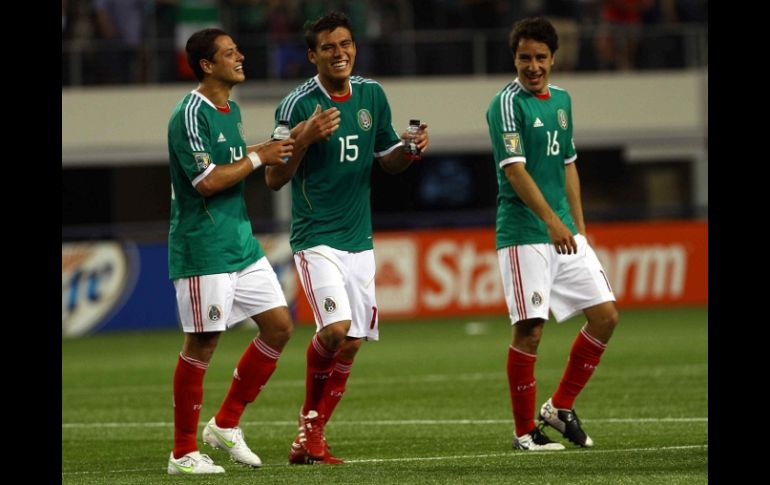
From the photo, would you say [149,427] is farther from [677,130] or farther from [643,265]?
[677,130]

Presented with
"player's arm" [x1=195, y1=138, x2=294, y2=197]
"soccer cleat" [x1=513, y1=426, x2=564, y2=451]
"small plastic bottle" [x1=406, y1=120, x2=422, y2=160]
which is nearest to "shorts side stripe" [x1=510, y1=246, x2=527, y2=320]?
"soccer cleat" [x1=513, y1=426, x2=564, y2=451]

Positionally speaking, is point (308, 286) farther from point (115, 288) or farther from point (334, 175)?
point (115, 288)

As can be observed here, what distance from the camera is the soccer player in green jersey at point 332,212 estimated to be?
827cm

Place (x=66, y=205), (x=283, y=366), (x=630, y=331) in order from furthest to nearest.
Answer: (x=66, y=205) < (x=630, y=331) < (x=283, y=366)

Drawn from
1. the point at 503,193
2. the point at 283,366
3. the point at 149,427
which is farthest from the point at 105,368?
the point at 503,193

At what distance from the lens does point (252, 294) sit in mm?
8188

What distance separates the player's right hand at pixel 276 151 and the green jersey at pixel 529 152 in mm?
1354

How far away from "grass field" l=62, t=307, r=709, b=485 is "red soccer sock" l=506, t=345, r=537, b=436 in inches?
8.6

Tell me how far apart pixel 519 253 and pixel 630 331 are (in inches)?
387

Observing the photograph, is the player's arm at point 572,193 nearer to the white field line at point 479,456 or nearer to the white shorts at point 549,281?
the white shorts at point 549,281

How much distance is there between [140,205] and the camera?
92.7 feet

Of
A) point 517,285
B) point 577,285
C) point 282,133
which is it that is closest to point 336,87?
point 282,133

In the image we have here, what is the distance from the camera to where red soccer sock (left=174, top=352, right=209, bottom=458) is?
803 centimetres
